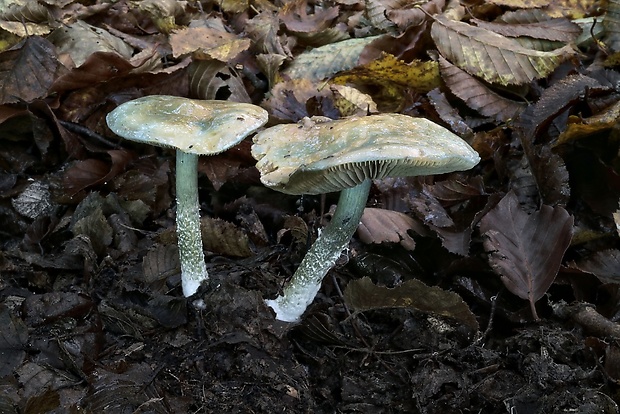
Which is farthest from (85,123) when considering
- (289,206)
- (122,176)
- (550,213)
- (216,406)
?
(550,213)

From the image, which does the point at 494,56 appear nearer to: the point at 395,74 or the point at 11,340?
the point at 395,74

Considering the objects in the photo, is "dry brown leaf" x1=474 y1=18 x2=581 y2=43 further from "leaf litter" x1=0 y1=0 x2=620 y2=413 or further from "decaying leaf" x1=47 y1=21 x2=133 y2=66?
"decaying leaf" x1=47 y1=21 x2=133 y2=66

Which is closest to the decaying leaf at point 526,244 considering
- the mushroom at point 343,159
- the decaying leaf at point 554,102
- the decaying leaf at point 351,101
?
the mushroom at point 343,159

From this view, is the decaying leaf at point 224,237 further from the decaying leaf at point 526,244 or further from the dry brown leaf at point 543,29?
the dry brown leaf at point 543,29

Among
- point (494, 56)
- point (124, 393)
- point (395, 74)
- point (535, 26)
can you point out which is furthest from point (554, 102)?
point (124, 393)

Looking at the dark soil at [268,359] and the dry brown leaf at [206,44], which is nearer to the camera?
the dark soil at [268,359]

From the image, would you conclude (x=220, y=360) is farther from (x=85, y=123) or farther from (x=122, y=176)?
(x=85, y=123)
